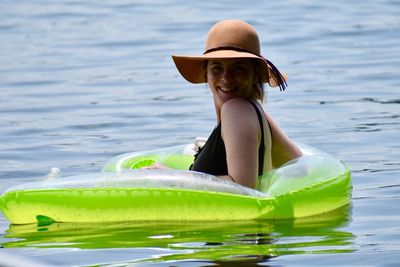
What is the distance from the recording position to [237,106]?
16.6 feet

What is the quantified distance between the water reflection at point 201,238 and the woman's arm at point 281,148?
365mm

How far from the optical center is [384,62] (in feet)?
37.2

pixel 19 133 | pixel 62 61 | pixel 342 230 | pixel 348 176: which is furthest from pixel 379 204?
pixel 62 61

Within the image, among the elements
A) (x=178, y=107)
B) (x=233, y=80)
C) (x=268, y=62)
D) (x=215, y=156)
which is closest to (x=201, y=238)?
(x=215, y=156)

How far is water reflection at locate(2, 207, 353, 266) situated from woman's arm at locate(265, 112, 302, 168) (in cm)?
36

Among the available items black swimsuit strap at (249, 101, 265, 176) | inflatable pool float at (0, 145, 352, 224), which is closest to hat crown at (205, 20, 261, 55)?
black swimsuit strap at (249, 101, 265, 176)

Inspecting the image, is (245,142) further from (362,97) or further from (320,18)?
(320,18)

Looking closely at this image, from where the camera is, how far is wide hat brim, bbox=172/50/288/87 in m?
5.19

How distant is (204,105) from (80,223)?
14.7ft

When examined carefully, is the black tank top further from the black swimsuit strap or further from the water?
the water

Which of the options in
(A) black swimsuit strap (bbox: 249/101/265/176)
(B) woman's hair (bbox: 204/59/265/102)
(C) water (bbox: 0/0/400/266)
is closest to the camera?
(C) water (bbox: 0/0/400/266)

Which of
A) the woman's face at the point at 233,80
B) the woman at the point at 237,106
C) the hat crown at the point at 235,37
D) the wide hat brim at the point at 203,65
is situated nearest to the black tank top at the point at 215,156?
the woman at the point at 237,106

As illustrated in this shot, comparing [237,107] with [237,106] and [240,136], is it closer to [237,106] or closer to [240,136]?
[237,106]

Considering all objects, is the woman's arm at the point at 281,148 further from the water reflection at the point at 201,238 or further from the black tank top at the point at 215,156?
the water reflection at the point at 201,238
